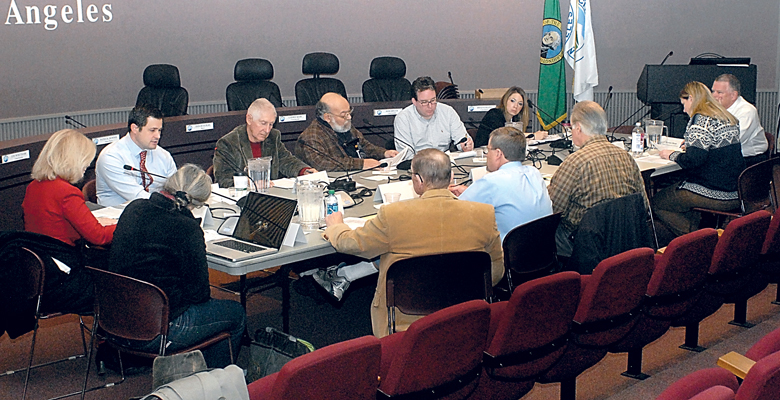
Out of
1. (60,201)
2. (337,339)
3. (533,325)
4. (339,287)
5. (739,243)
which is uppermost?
(60,201)

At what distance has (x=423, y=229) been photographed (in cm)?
280

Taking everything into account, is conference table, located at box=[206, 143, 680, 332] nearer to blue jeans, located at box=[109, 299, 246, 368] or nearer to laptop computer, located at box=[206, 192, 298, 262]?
laptop computer, located at box=[206, 192, 298, 262]

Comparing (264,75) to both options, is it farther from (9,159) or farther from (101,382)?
(101,382)

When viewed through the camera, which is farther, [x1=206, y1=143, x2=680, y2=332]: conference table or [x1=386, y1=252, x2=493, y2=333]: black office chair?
[x1=206, y1=143, x2=680, y2=332]: conference table

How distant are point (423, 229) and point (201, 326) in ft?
2.98

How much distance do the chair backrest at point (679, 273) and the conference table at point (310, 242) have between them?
130 cm

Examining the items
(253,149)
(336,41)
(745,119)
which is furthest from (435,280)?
(336,41)

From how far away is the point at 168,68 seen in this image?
21.5 feet

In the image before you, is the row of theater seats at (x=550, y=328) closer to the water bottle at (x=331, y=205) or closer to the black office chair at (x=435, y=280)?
the black office chair at (x=435, y=280)

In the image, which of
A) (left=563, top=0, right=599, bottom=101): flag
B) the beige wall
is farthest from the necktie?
(left=563, top=0, right=599, bottom=101): flag

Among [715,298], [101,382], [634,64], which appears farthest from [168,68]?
[634,64]

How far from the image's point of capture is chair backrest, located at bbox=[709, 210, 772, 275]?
3.15 meters

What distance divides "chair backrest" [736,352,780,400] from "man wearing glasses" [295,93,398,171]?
326 cm

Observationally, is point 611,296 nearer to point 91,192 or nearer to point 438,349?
point 438,349
